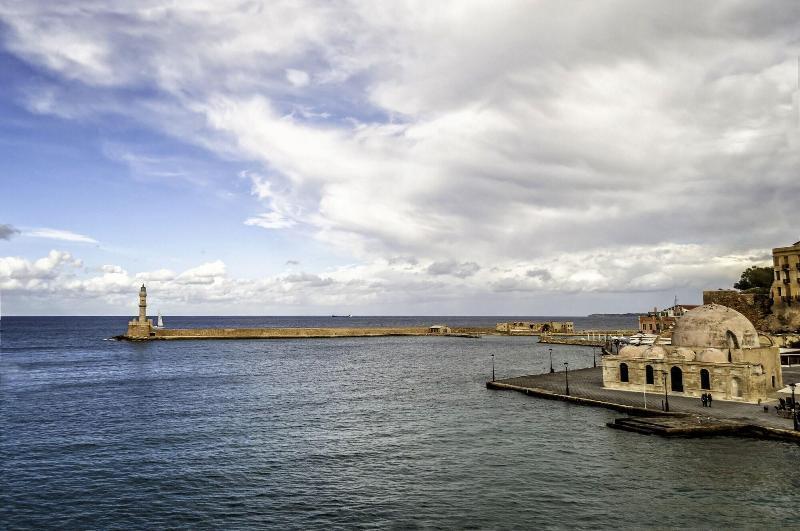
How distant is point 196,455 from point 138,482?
20.5 feet

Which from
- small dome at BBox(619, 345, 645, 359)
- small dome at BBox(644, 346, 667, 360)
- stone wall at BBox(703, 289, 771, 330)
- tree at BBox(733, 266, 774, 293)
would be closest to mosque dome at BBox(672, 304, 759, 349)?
small dome at BBox(644, 346, 667, 360)

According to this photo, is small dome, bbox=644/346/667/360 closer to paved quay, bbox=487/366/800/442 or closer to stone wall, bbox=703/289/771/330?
paved quay, bbox=487/366/800/442

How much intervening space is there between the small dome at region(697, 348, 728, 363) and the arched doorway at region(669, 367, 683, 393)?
2.36m

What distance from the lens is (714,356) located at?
5378 cm

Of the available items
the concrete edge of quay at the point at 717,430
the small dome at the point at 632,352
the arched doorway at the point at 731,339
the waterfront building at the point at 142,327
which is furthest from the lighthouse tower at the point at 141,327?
the arched doorway at the point at 731,339

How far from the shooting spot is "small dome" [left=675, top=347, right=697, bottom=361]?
181 ft

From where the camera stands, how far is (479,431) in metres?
46.8

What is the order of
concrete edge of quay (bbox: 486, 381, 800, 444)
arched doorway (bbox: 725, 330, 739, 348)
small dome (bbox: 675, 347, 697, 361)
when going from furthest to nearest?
arched doorway (bbox: 725, 330, 739, 348)
small dome (bbox: 675, 347, 697, 361)
concrete edge of quay (bbox: 486, 381, 800, 444)

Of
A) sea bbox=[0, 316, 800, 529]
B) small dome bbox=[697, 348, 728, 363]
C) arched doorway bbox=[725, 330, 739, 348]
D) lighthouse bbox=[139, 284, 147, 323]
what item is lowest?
sea bbox=[0, 316, 800, 529]

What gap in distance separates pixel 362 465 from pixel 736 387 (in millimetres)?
35699

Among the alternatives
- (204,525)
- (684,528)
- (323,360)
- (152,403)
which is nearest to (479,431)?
(684,528)

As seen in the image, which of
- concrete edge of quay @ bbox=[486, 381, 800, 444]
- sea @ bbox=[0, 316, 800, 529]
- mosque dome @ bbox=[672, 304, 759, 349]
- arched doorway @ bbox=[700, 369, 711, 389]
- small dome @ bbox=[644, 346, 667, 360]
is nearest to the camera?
sea @ bbox=[0, 316, 800, 529]

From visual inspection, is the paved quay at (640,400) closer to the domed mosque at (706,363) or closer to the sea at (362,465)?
the domed mosque at (706,363)

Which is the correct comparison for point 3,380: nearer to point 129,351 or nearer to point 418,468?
point 129,351
